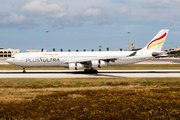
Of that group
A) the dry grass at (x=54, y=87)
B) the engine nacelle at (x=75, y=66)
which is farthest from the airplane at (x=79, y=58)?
the dry grass at (x=54, y=87)

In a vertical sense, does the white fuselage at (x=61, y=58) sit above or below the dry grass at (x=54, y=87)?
above

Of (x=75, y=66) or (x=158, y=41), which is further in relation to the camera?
(x=158, y=41)

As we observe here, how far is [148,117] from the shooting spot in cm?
1080

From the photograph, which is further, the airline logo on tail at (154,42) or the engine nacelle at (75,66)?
the airline logo on tail at (154,42)

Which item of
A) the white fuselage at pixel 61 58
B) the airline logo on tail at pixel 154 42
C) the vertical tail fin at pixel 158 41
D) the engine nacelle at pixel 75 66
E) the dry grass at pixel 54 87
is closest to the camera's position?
the dry grass at pixel 54 87

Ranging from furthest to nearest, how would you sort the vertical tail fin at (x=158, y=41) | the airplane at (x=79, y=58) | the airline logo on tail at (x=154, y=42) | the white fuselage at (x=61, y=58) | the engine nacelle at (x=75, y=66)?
the airline logo on tail at (x=154, y=42) → the vertical tail fin at (x=158, y=41) → the white fuselage at (x=61, y=58) → the airplane at (x=79, y=58) → the engine nacelle at (x=75, y=66)

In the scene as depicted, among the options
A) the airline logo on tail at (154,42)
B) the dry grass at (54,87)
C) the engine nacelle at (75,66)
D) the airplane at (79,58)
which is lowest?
the dry grass at (54,87)

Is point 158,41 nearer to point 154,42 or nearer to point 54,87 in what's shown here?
point 154,42

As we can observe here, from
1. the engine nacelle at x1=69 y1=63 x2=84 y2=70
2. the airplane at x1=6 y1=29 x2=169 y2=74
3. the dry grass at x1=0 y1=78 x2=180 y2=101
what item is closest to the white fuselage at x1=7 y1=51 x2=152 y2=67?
the airplane at x1=6 y1=29 x2=169 y2=74

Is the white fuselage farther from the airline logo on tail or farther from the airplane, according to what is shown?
the airline logo on tail

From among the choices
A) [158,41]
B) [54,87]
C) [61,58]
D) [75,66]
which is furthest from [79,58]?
[54,87]

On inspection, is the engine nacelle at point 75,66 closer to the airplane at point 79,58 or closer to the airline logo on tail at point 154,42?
the airplane at point 79,58

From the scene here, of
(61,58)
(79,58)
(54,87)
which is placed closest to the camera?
(54,87)

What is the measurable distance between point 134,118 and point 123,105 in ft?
8.18
